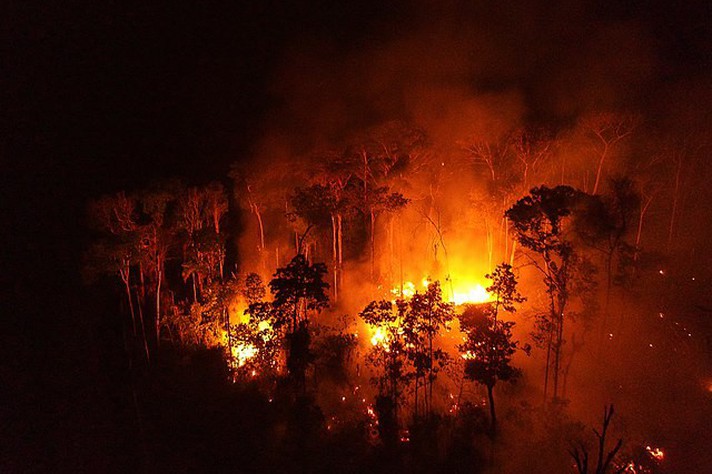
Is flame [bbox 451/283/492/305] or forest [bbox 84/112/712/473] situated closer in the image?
forest [bbox 84/112/712/473]

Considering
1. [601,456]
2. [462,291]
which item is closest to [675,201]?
[462,291]

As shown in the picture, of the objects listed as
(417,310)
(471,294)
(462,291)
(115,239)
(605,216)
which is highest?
(115,239)

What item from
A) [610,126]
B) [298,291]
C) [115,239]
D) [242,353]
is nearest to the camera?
[298,291]

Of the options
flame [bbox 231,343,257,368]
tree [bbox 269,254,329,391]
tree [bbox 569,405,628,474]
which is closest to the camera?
tree [bbox 569,405,628,474]

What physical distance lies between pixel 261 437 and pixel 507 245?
13880 millimetres

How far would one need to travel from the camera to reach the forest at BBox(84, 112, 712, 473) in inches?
482

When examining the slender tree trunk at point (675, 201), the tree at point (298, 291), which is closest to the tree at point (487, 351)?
the tree at point (298, 291)

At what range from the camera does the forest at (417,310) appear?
12.2 metres

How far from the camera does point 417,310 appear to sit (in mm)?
12023

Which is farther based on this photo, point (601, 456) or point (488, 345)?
point (488, 345)

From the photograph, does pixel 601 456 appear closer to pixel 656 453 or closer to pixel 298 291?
pixel 656 453

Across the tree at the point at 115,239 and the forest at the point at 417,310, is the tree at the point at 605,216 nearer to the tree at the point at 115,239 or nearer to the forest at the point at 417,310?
the forest at the point at 417,310

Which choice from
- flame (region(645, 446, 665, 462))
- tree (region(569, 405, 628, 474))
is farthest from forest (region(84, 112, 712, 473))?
tree (region(569, 405, 628, 474))

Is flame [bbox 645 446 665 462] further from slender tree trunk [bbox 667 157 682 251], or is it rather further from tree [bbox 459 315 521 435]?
slender tree trunk [bbox 667 157 682 251]
